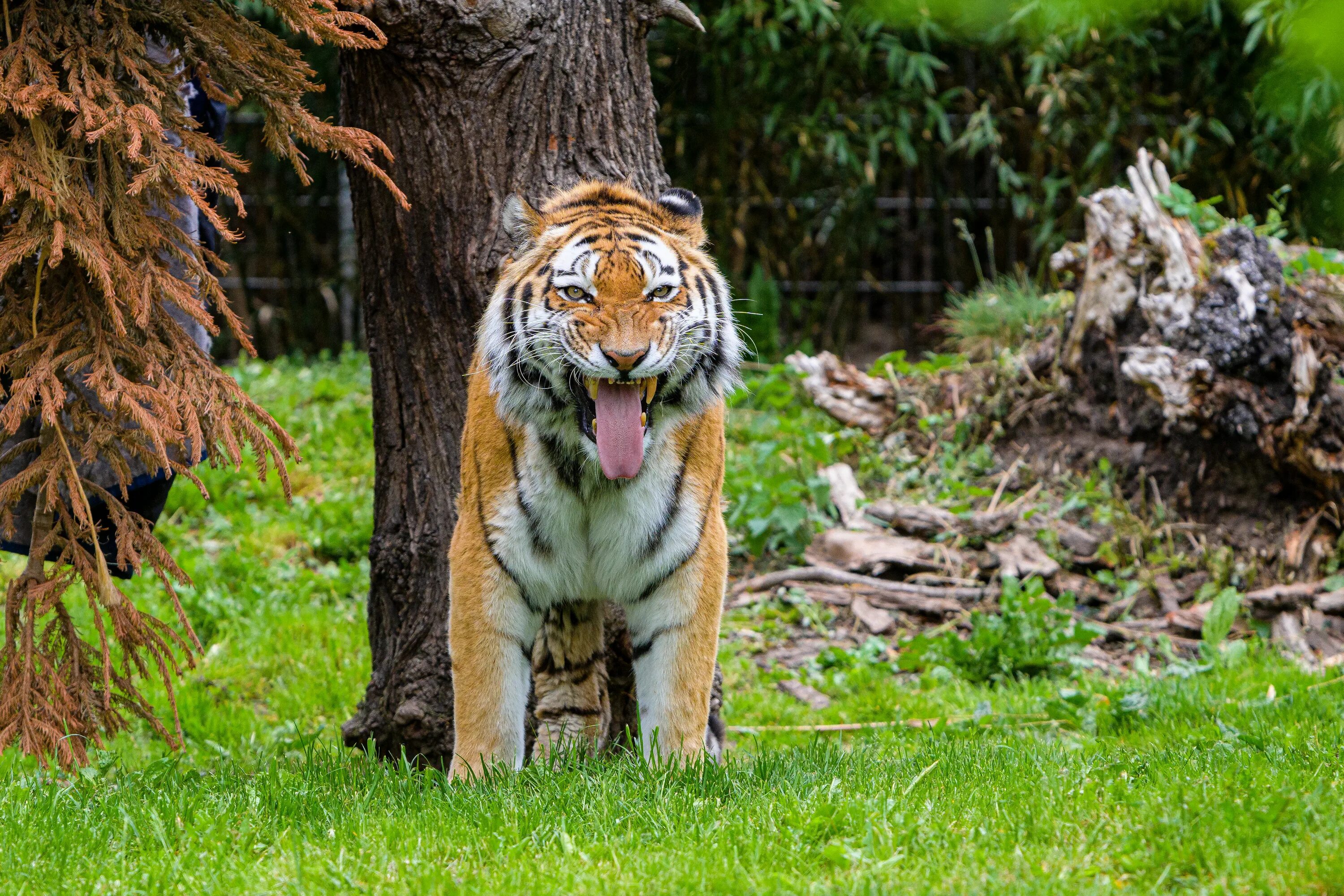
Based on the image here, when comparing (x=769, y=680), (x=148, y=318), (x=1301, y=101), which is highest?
(x=1301, y=101)

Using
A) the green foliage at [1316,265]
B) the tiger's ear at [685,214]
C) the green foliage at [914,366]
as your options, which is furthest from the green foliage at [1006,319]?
the tiger's ear at [685,214]

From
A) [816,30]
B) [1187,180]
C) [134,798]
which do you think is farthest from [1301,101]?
[1187,180]

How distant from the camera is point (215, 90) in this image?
3.40 metres

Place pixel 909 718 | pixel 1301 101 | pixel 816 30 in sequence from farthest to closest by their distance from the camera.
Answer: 1. pixel 816 30
2. pixel 909 718
3. pixel 1301 101

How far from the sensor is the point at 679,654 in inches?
140

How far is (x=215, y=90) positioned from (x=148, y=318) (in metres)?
0.69

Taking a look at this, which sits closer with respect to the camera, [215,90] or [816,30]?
[215,90]

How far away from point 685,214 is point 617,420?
32.0 inches

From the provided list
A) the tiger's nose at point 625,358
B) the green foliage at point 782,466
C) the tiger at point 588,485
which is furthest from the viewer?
the green foliage at point 782,466

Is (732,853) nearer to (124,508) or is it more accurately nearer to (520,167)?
(124,508)

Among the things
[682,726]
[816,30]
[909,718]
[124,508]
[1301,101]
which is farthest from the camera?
[816,30]

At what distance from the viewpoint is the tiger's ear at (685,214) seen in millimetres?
3760

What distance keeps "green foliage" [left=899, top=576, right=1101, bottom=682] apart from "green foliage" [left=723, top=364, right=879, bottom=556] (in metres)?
1.09

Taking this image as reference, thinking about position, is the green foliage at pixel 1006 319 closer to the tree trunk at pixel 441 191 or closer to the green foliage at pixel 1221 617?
the green foliage at pixel 1221 617
